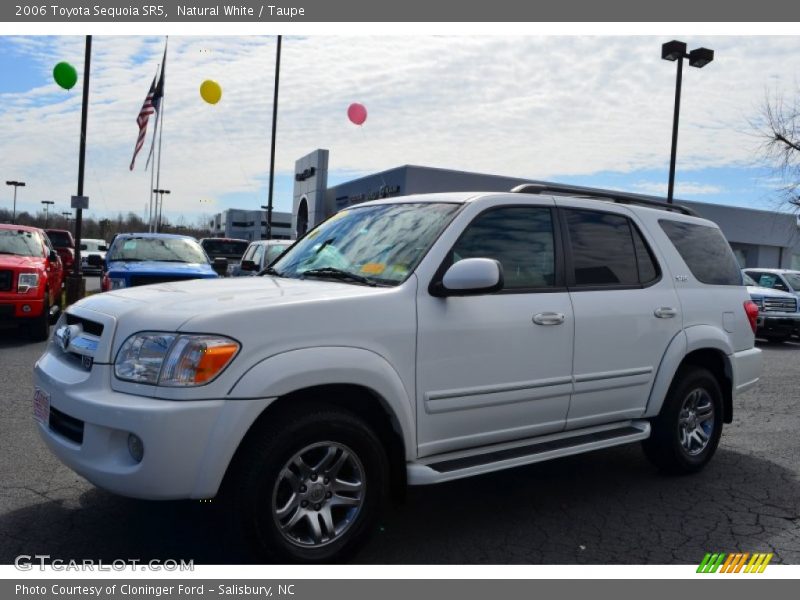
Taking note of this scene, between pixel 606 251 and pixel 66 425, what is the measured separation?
11.3ft

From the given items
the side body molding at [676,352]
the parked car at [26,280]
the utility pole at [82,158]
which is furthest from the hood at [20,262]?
the side body molding at [676,352]

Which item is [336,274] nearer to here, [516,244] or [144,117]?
[516,244]

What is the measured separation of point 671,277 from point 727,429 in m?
2.57

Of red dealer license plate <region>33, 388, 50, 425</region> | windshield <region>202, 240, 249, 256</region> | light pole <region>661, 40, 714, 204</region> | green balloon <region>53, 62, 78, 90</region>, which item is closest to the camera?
red dealer license plate <region>33, 388, 50, 425</region>

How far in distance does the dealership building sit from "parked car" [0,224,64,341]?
21.8 metres

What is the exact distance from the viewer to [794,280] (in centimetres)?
1777

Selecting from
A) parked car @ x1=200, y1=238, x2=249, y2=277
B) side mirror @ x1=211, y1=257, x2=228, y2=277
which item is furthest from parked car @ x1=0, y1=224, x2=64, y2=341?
parked car @ x1=200, y1=238, x2=249, y2=277

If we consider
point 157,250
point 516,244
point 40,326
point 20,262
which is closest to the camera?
point 516,244

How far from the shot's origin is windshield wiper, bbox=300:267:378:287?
4.07m

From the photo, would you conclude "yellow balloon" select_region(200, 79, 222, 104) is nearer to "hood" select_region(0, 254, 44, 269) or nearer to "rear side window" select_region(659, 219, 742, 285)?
"hood" select_region(0, 254, 44, 269)

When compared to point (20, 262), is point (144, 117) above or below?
above

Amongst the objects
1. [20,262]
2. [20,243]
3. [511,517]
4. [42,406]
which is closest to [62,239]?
[20,243]

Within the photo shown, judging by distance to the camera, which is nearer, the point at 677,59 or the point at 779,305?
the point at 779,305

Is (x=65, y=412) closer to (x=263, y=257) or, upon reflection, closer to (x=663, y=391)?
(x=663, y=391)
